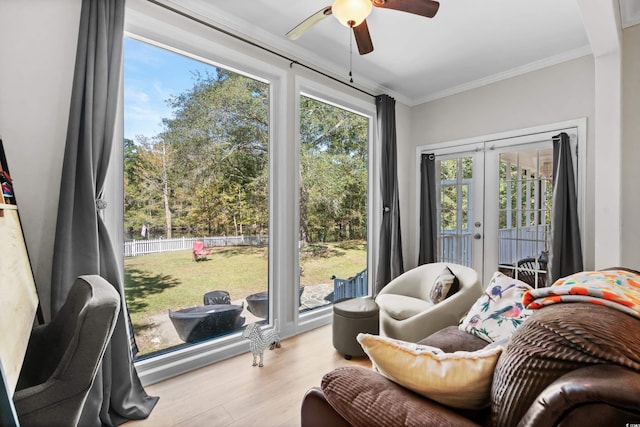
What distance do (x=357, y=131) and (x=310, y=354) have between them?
102 inches

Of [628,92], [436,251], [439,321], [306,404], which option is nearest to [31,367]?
[306,404]

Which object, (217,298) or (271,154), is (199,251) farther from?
(271,154)

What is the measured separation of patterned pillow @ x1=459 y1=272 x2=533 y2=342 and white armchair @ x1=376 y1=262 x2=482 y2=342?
431mm

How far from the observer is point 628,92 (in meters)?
2.49

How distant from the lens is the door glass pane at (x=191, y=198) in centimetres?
221

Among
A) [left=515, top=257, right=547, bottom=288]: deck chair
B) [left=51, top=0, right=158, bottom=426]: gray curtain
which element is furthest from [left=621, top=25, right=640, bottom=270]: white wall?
[left=51, top=0, right=158, bottom=426]: gray curtain

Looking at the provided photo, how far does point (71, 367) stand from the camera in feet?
3.59

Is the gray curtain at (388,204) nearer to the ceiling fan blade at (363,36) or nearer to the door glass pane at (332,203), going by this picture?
the door glass pane at (332,203)

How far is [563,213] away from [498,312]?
2.02m

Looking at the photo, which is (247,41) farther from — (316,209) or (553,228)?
(553,228)

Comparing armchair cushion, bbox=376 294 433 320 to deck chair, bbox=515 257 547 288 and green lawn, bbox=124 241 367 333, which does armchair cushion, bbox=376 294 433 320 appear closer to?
green lawn, bbox=124 241 367 333

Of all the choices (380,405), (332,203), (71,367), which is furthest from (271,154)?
(380,405)

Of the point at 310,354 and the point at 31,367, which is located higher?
the point at 31,367

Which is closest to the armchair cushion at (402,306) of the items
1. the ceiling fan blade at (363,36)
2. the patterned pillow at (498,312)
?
the patterned pillow at (498,312)
